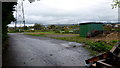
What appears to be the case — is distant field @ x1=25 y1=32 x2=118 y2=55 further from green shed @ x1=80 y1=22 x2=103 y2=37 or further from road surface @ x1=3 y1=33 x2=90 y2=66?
green shed @ x1=80 y1=22 x2=103 y2=37

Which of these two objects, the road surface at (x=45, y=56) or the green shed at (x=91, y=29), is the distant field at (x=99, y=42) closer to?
the road surface at (x=45, y=56)

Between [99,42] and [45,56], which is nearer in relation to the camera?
[45,56]

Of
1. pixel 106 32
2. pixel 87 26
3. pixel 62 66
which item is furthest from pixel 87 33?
pixel 62 66

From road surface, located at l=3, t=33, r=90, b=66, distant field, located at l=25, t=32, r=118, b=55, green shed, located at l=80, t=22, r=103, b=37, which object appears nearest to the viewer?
road surface, located at l=3, t=33, r=90, b=66

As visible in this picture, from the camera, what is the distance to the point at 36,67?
13.3 ft

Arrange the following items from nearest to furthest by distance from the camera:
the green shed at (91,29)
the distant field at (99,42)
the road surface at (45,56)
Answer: the road surface at (45,56) → the distant field at (99,42) → the green shed at (91,29)

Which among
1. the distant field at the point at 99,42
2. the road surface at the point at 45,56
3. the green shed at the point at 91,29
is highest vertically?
the green shed at the point at 91,29

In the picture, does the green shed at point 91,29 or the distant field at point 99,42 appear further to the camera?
the green shed at point 91,29

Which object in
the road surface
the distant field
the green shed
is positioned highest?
the green shed

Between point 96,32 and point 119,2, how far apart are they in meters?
9.24

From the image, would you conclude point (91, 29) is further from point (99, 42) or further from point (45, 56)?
point (45, 56)

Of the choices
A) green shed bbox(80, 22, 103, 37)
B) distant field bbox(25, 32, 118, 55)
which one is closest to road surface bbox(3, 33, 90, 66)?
distant field bbox(25, 32, 118, 55)

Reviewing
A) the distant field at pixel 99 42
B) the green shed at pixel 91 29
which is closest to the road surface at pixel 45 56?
the distant field at pixel 99 42

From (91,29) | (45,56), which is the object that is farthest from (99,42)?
(91,29)
